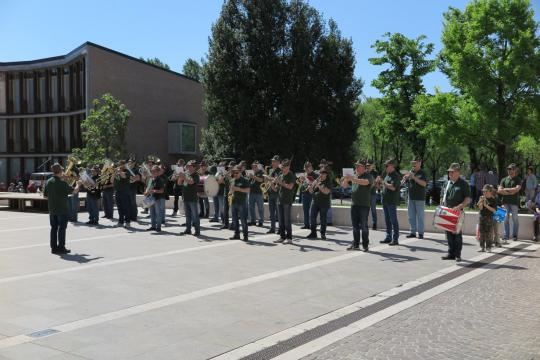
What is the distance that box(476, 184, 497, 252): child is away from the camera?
11.1 meters

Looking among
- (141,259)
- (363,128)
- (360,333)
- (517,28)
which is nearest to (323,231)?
(141,259)

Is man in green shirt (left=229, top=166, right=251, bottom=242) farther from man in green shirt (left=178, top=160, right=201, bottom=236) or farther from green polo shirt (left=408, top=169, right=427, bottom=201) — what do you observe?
green polo shirt (left=408, top=169, right=427, bottom=201)

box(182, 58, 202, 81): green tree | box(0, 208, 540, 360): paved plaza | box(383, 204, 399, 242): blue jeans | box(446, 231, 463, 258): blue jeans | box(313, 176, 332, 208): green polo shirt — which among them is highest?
box(182, 58, 202, 81): green tree

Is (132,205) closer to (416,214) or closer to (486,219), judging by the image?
(416,214)

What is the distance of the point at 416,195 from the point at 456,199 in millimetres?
2867

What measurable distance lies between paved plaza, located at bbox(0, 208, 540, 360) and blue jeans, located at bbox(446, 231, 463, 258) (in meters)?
0.33

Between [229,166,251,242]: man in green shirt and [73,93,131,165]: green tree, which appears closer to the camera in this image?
[229,166,251,242]: man in green shirt

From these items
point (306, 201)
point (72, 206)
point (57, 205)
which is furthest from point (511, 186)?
point (72, 206)

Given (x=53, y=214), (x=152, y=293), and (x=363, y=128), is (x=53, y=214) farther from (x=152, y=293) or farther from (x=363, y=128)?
(x=363, y=128)

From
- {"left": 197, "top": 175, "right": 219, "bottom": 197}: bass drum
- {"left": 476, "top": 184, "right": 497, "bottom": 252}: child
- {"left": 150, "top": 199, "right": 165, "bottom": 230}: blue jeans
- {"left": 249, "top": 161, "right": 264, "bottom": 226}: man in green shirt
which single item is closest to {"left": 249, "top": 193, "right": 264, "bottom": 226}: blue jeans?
{"left": 249, "top": 161, "right": 264, "bottom": 226}: man in green shirt

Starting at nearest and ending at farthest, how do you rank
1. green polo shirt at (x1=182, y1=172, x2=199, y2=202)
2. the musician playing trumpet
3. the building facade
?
the musician playing trumpet, green polo shirt at (x1=182, y1=172, x2=199, y2=202), the building facade

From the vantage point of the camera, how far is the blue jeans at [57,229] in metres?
11.0

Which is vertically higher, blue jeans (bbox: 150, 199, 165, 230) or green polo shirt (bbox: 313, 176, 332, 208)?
green polo shirt (bbox: 313, 176, 332, 208)

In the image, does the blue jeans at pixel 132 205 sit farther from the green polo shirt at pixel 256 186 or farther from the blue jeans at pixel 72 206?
the green polo shirt at pixel 256 186
